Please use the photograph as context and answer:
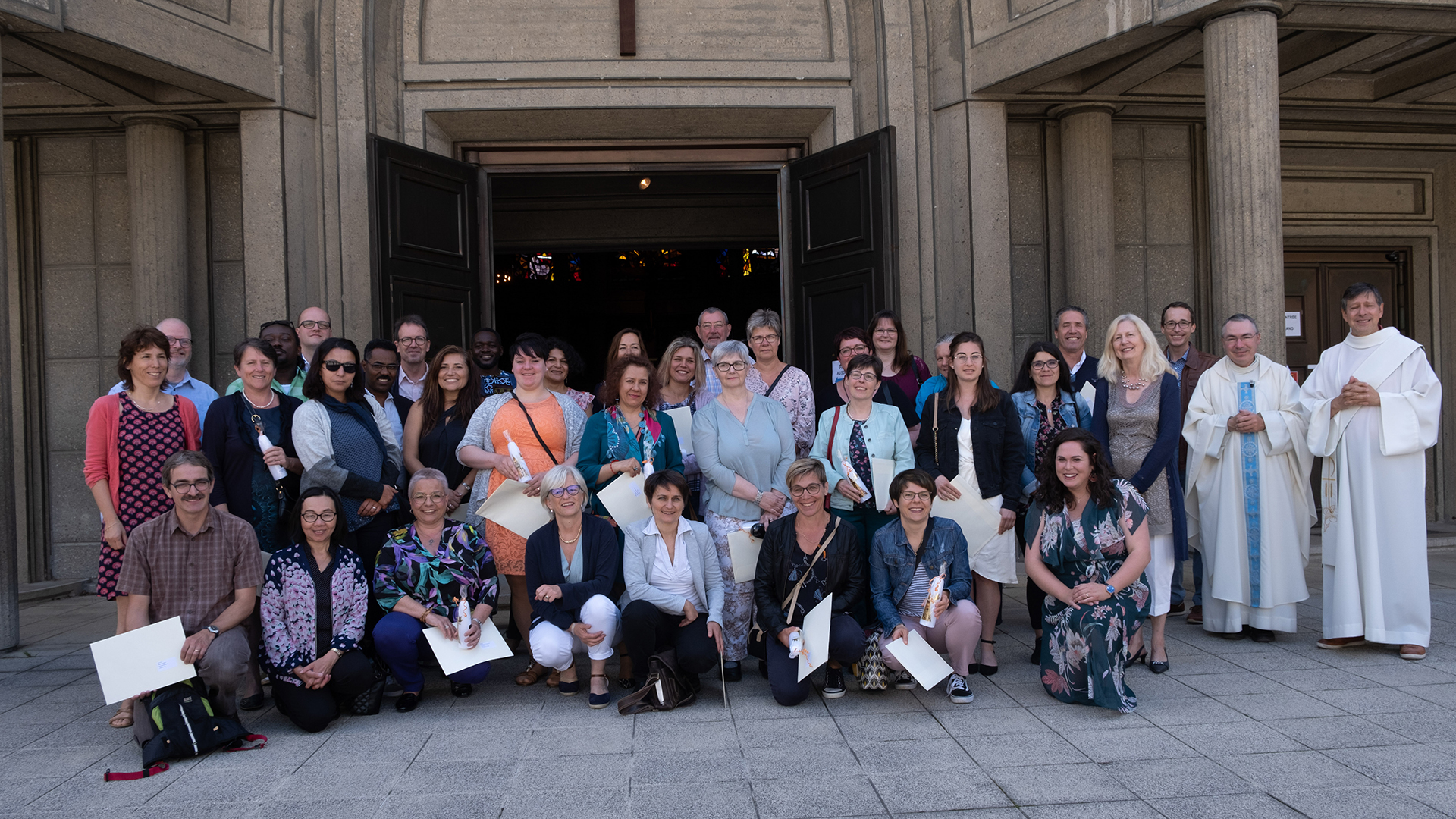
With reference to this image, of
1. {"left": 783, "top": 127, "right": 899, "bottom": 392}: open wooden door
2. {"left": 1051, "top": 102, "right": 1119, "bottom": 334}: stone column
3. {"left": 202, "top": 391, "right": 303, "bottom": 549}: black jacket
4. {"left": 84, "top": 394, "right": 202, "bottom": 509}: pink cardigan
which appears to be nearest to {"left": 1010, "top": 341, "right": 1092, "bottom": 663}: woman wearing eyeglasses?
→ {"left": 783, "top": 127, "right": 899, "bottom": 392}: open wooden door

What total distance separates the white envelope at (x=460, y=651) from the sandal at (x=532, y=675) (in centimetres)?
39

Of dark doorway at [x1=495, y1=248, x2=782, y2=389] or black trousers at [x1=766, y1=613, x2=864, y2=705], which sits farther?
dark doorway at [x1=495, y1=248, x2=782, y2=389]

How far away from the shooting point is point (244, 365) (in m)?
4.92

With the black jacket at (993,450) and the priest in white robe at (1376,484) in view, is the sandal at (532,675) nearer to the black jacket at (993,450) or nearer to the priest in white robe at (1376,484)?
the black jacket at (993,450)

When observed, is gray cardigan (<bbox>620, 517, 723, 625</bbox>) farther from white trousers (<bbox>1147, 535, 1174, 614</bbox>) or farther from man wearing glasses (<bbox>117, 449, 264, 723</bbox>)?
white trousers (<bbox>1147, 535, 1174, 614</bbox>)

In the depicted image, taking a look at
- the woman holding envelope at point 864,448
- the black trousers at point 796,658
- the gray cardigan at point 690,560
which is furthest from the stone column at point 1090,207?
the gray cardigan at point 690,560

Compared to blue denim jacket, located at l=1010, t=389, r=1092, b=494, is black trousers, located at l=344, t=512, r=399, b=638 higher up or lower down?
lower down

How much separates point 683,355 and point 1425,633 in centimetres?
426

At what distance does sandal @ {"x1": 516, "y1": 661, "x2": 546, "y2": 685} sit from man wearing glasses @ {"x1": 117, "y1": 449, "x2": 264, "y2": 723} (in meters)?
1.31

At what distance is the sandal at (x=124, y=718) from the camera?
4.37 metres

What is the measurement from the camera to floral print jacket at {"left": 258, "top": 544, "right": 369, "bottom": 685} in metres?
4.38

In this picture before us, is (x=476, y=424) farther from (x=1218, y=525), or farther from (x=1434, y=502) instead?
(x=1434, y=502)

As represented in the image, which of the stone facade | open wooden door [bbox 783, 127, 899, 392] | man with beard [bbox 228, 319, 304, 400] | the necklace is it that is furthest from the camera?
open wooden door [bbox 783, 127, 899, 392]

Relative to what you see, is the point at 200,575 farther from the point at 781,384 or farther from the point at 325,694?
the point at 781,384
